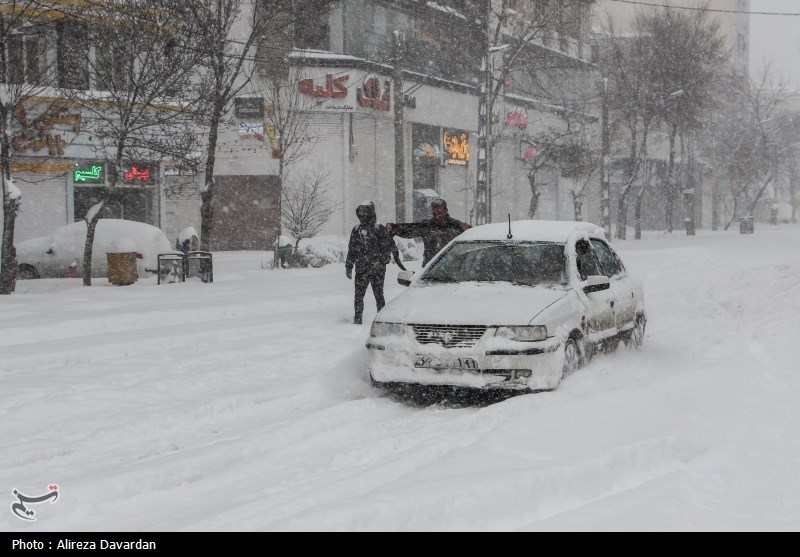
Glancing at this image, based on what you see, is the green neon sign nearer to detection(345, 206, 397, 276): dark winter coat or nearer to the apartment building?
the apartment building

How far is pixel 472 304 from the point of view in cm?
784

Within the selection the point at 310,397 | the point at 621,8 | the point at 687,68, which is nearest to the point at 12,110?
the point at 310,397

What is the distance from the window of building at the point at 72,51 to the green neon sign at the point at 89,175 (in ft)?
19.8

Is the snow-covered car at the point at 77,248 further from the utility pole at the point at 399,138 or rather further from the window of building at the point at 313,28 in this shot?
the window of building at the point at 313,28

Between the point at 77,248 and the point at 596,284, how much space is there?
17557 millimetres

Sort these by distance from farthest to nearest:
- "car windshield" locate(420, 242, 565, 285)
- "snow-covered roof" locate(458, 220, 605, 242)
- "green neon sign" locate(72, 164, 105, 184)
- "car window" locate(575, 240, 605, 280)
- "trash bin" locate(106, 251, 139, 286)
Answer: "green neon sign" locate(72, 164, 105, 184) → "trash bin" locate(106, 251, 139, 286) → "snow-covered roof" locate(458, 220, 605, 242) → "car window" locate(575, 240, 605, 280) → "car windshield" locate(420, 242, 565, 285)

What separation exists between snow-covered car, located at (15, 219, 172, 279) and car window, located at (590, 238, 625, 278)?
14.5m

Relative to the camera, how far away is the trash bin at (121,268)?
64.2ft

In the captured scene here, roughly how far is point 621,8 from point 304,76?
2027 inches

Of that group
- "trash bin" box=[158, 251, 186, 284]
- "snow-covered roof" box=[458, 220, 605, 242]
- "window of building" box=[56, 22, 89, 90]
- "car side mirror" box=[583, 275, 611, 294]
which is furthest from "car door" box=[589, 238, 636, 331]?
"window of building" box=[56, 22, 89, 90]

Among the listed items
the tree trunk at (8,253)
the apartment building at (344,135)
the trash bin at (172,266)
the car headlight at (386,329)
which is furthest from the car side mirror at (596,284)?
the apartment building at (344,135)

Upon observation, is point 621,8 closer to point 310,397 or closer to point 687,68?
point 687,68

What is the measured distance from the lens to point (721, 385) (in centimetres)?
793

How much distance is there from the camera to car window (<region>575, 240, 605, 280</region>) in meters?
8.99
